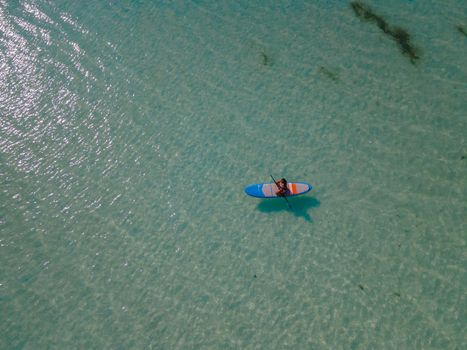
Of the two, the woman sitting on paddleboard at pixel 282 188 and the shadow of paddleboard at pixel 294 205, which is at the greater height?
the woman sitting on paddleboard at pixel 282 188

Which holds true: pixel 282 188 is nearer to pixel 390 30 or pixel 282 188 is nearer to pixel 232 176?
pixel 232 176

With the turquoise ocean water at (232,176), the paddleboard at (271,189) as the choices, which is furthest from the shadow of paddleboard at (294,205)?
the paddleboard at (271,189)

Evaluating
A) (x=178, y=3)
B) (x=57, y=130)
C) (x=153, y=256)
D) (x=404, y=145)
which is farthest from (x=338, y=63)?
(x=57, y=130)

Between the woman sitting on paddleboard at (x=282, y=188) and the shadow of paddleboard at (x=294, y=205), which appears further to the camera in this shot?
the shadow of paddleboard at (x=294, y=205)

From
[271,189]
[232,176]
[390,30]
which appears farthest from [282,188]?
[390,30]

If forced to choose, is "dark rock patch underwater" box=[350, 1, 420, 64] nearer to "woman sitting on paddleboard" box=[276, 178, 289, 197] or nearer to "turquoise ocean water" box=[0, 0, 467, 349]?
"turquoise ocean water" box=[0, 0, 467, 349]

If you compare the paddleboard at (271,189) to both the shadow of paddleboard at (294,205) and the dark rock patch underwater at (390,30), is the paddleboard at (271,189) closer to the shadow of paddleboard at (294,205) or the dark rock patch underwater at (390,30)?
the shadow of paddleboard at (294,205)

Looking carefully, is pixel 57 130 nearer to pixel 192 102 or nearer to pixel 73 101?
pixel 73 101
